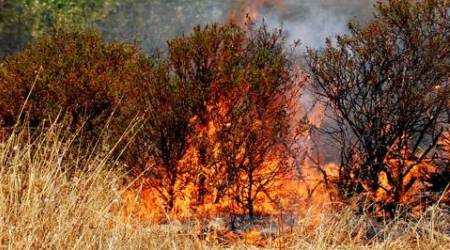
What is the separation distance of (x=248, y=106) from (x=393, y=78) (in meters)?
1.87

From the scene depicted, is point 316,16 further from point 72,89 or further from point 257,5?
point 72,89

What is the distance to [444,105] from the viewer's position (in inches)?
316

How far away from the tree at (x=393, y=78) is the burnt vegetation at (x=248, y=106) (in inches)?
0.7

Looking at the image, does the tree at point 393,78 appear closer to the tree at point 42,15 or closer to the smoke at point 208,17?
the tree at point 42,15

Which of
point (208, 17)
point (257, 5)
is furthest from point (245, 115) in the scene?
point (257, 5)

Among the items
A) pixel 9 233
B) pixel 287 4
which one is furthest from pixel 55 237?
pixel 287 4

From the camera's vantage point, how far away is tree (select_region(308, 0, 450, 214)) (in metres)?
7.97

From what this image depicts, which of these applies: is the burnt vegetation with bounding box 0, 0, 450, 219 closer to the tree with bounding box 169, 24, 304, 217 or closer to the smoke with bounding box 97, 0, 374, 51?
the tree with bounding box 169, 24, 304, 217

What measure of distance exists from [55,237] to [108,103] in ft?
14.6

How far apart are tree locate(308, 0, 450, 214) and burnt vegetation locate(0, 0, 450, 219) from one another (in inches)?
0.7

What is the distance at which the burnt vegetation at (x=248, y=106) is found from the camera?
8.08 meters

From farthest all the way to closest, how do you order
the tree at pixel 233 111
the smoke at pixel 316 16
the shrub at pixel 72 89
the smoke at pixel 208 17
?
1. the smoke at pixel 316 16
2. the smoke at pixel 208 17
3. the shrub at pixel 72 89
4. the tree at pixel 233 111

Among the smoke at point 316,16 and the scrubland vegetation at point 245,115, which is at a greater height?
the smoke at point 316,16

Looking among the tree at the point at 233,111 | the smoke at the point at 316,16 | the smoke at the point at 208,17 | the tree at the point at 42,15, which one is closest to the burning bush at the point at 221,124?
the tree at the point at 233,111
